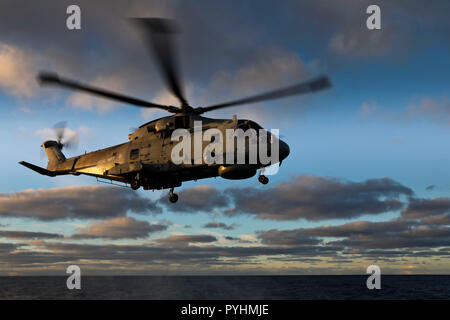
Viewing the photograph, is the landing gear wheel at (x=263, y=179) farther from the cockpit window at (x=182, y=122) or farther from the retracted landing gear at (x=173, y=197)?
the retracted landing gear at (x=173, y=197)

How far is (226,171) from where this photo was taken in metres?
21.6

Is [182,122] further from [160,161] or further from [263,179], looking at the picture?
[263,179]

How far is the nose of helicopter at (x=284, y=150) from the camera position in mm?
21237

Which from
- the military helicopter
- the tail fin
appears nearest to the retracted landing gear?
the military helicopter

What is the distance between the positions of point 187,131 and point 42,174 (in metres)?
15.7

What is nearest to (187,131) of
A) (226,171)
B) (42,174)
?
(226,171)

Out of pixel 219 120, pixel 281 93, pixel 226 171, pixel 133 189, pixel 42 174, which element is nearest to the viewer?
pixel 281 93

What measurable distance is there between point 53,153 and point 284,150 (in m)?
22.0

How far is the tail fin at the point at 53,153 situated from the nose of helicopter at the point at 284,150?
20.3 m

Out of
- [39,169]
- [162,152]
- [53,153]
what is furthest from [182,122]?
[53,153]

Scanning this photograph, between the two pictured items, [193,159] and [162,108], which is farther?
[162,108]

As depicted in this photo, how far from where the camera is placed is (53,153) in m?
32.8

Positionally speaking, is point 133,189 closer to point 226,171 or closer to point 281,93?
point 226,171
